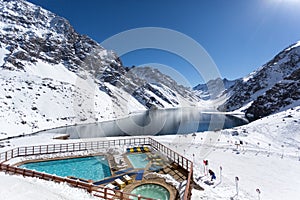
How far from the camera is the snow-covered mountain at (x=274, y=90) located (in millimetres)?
96312

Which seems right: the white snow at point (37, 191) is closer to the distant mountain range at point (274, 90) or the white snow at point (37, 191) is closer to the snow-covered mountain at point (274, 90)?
the distant mountain range at point (274, 90)

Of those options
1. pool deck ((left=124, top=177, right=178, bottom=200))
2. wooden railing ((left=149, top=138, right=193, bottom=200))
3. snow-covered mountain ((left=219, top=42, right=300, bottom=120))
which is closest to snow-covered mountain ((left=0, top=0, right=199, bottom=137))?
wooden railing ((left=149, top=138, right=193, bottom=200))

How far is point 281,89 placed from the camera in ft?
344

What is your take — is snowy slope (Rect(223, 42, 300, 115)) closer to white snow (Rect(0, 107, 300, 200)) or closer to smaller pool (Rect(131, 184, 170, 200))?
white snow (Rect(0, 107, 300, 200))

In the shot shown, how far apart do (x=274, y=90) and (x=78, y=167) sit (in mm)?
115633

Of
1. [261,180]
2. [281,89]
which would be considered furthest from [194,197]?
[281,89]

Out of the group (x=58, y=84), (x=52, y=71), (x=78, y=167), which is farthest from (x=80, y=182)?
(x=52, y=71)

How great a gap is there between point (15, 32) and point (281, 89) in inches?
7815

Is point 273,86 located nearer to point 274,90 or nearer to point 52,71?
point 274,90

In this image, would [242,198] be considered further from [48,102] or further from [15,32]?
[15,32]

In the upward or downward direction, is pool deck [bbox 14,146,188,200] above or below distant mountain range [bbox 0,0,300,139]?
below

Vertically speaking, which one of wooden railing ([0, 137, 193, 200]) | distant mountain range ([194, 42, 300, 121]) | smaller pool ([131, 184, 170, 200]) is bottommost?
smaller pool ([131, 184, 170, 200])

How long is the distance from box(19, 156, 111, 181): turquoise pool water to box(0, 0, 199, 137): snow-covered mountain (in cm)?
3554

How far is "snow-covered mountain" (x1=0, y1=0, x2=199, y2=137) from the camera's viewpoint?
69.5 meters
